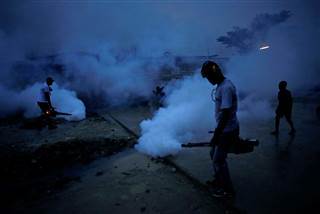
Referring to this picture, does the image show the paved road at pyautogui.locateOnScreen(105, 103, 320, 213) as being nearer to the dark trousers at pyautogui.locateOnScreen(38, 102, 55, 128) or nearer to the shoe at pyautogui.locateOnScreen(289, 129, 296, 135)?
the shoe at pyautogui.locateOnScreen(289, 129, 296, 135)

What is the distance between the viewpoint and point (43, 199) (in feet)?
14.1

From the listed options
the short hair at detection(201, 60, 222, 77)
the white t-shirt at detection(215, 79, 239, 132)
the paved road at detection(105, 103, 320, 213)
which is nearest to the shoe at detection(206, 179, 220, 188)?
the paved road at detection(105, 103, 320, 213)

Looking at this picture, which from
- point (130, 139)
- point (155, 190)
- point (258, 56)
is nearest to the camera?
point (155, 190)

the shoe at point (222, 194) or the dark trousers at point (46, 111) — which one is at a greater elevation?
the dark trousers at point (46, 111)

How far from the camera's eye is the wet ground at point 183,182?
143 inches

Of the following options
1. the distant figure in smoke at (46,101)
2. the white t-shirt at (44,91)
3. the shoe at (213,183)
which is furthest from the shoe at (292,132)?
the white t-shirt at (44,91)

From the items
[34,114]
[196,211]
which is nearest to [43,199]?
[196,211]

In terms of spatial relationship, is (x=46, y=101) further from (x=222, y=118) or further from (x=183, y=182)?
(x=222, y=118)

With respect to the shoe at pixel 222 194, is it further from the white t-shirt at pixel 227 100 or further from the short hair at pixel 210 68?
the short hair at pixel 210 68

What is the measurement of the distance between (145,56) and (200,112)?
8.78 metres

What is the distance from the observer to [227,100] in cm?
336

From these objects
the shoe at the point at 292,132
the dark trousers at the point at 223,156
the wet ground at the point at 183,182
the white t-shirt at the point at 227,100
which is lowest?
the wet ground at the point at 183,182

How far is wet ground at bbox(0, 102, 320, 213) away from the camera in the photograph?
3633 mm

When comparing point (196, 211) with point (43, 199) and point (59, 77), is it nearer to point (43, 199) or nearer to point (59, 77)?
point (43, 199)
